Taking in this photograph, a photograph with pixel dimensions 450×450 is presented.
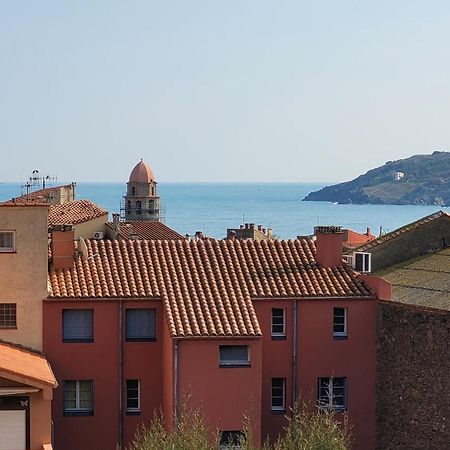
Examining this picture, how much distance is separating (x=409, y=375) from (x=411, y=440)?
1.81 m

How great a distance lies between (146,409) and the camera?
28.9 metres

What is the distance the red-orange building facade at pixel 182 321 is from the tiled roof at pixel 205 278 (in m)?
0.03

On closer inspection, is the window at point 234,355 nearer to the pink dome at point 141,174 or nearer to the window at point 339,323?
the window at point 339,323

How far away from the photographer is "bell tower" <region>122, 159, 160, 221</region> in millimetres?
114562

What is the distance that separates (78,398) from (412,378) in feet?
31.0

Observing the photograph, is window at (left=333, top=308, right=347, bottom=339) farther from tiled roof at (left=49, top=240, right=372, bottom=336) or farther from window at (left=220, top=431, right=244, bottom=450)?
window at (left=220, top=431, right=244, bottom=450)

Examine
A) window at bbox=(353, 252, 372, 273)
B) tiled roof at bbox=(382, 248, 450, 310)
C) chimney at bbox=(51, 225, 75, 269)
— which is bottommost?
tiled roof at bbox=(382, 248, 450, 310)

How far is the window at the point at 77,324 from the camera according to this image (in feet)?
93.6

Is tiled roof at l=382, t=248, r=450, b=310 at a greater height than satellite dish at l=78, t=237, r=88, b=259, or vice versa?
satellite dish at l=78, t=237, r=88, b=259

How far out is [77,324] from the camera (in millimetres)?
28562

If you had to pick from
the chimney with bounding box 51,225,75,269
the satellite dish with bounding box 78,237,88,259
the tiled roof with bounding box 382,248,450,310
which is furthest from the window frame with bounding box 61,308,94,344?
the tiled roof with bounding box 382,248,450,310

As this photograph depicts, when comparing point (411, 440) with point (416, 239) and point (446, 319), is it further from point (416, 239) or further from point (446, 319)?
point (416, 239)

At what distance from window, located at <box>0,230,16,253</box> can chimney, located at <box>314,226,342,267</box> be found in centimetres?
905

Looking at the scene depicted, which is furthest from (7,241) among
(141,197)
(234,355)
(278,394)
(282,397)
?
(141,197)
